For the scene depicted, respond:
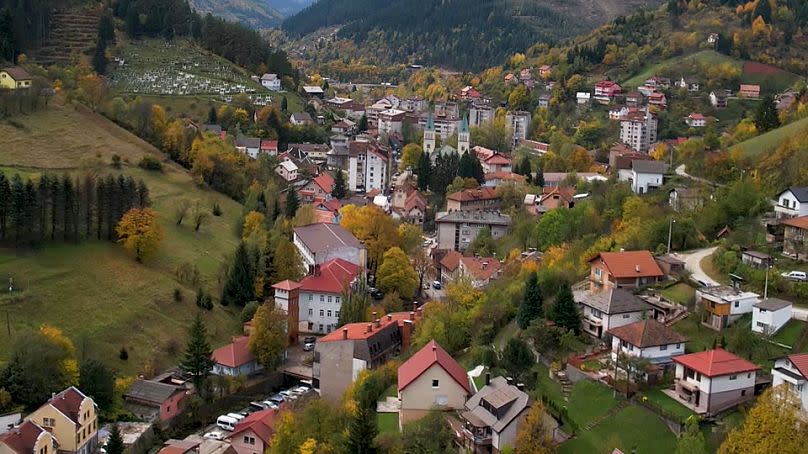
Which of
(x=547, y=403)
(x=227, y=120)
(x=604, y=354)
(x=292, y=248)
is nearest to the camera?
(x=547, y=403)

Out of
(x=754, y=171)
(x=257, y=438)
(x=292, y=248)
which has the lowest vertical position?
(x=257, y=438)

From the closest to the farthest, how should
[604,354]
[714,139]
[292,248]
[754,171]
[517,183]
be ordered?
[604,354], [754,171], [292,248], [714,139], [517,183]

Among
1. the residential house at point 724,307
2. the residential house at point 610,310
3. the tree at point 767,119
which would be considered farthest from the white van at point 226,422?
the tree at point 767,119

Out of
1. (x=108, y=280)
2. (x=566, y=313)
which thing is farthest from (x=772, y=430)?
(x=108, y=280)

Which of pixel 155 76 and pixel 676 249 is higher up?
pixel 155 76

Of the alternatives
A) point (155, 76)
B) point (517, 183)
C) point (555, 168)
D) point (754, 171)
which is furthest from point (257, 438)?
point (155, 76)

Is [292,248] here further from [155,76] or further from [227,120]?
[155,76]

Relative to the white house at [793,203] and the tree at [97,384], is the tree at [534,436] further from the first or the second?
the white house at [793,203]

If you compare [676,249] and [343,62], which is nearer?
[676,249]
